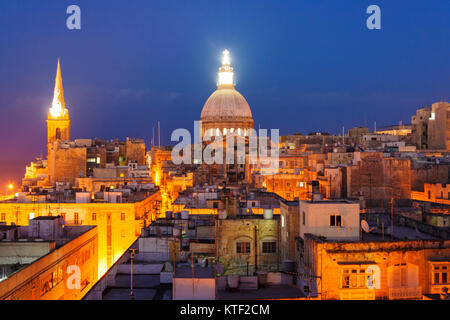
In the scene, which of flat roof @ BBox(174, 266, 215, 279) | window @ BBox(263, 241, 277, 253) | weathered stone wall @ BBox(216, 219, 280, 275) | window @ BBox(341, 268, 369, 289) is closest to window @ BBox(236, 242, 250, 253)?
weathered stone wall @ BBox(216, 219, 280, 275)

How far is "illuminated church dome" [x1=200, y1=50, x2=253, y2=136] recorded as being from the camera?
58.8 metres

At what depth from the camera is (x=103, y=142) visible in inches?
2328

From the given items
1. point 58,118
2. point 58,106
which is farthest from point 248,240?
point 58,106

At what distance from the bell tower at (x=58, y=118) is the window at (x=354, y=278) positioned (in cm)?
5600

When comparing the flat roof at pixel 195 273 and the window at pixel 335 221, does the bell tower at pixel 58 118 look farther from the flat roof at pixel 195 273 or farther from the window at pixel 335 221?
the flat roof at pixel 195 273

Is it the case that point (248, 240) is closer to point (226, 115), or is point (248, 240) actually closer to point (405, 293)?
point (405, 293)

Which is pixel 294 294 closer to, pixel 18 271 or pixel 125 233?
pixel 18 271

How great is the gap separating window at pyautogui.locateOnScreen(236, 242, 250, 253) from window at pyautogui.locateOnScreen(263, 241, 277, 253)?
0.54 meters

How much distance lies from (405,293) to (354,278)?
3.93 feet

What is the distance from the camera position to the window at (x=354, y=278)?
1043cm

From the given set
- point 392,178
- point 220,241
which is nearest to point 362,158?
point 392,178

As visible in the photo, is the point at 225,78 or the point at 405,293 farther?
the point at 225,78

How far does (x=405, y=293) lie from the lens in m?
10.6

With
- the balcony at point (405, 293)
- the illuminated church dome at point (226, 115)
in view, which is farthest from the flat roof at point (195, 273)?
the illuminated church dome at point (226, 115)
